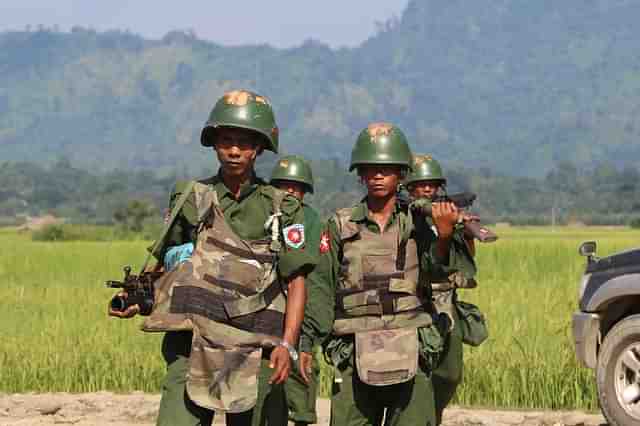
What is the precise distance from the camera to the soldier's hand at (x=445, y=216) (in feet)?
17.0

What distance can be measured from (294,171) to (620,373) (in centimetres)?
239

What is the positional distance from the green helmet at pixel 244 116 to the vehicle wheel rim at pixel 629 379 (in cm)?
325

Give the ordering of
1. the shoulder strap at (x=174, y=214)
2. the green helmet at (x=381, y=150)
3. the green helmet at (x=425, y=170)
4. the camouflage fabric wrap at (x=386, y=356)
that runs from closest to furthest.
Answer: the shoulder strap at (x=174, y=214) < the camouflage fabric wrap at (x=386, y=356) < the green helmet at (x=381, y=150) < the green helmet at (x=425, y=170)

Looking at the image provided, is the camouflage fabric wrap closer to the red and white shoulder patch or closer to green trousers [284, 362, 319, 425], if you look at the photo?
the red and white shoulder patch

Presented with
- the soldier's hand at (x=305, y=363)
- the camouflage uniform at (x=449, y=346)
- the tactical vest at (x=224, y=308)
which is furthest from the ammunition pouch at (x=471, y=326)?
the tactical vest at (x=224, y=308)

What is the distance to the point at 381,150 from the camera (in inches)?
222

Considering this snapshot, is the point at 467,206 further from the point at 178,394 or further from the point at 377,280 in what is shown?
the point at 178,394

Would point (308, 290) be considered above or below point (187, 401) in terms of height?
above

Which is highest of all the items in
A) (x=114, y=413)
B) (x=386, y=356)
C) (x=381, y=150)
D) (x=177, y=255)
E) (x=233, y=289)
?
(x=381, y=150)

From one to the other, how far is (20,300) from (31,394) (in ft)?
22.3

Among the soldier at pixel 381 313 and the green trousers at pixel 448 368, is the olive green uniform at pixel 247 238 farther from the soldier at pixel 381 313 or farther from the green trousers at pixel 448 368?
the green trousers at pixel 448 368

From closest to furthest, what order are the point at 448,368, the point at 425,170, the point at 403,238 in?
the point at 403,238
the point at 448,368
the point at 425,170

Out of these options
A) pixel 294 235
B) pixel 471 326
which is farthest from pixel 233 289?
pixel 471 326

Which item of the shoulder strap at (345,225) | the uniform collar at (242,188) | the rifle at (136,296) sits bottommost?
the rifle at (136,296)
